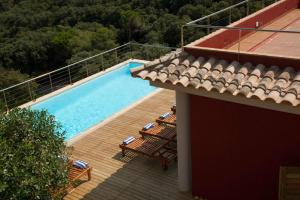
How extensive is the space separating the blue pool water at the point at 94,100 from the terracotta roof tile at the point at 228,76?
7.78m

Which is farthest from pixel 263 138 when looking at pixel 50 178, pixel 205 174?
pixel 50 178

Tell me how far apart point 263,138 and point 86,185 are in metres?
4.75

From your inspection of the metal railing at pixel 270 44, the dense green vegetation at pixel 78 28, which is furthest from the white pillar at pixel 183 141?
the dense green vegetation at pixel 78 28

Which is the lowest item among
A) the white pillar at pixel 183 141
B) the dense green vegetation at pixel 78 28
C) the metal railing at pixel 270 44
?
the dense green vegetation at pixel 78 28

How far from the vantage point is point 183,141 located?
323 inches

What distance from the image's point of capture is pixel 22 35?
141ft

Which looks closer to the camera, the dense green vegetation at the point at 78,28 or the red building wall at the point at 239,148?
the red building wall at the point at 239,148

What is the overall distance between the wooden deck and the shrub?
213cm

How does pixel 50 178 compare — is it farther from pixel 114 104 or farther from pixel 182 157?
pixel 114 104

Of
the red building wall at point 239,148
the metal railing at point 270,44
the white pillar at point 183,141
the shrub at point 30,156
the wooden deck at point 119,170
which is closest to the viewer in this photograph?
the shrub at point 30,156

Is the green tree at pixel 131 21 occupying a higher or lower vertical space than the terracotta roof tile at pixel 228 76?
lower

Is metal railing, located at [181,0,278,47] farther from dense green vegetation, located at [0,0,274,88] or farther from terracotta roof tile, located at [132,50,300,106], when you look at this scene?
dense green vegetation, located at [0,0,274,88]

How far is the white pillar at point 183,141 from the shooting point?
774 centimetres

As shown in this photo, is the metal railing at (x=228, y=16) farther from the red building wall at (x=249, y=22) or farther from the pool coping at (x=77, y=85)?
the pool coping at (x=77, y=85)
